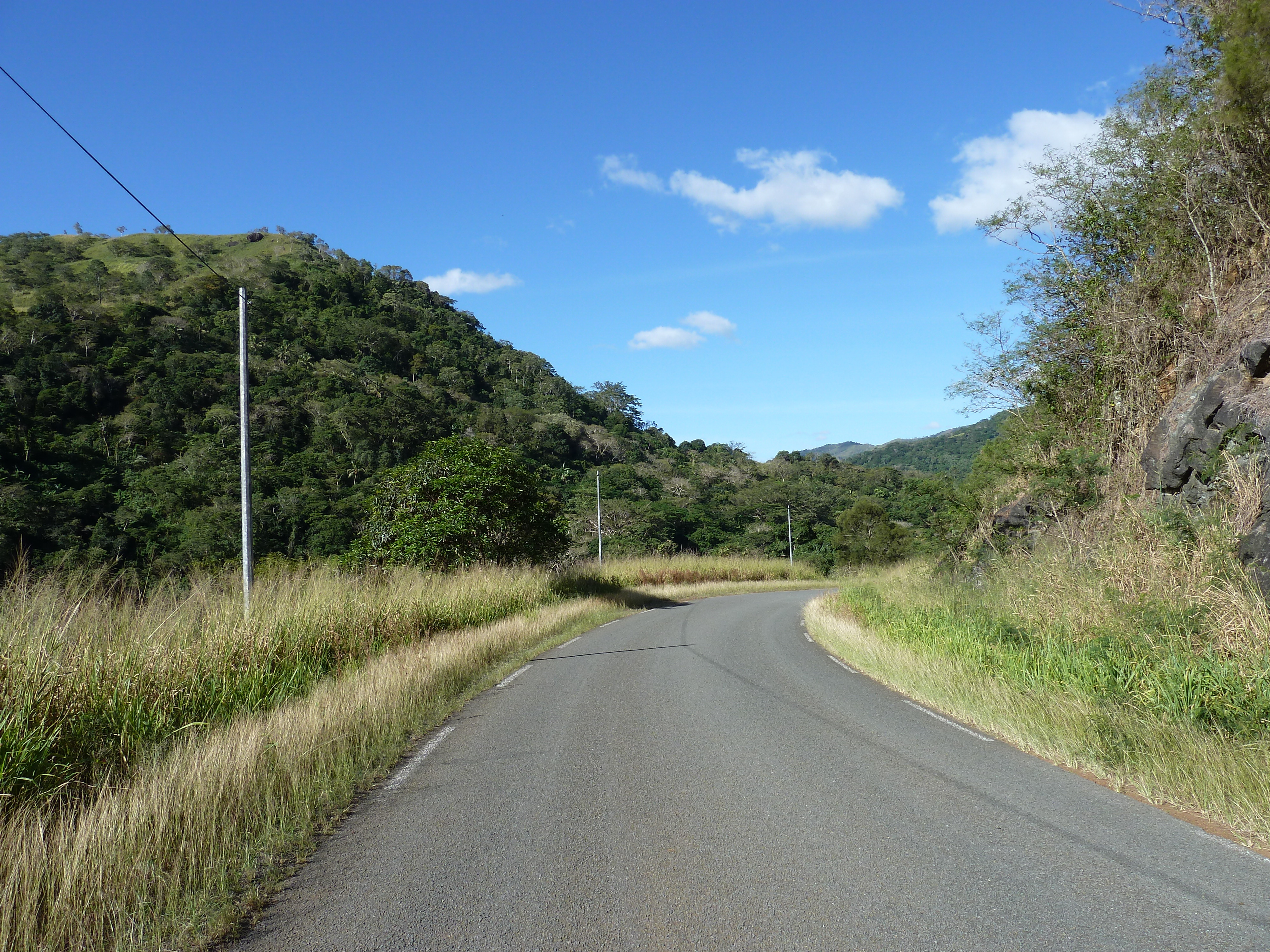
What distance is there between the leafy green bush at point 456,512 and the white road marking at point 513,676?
10.3 metres

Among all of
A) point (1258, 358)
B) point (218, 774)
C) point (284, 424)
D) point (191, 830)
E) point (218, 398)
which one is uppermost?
point (218, 398)

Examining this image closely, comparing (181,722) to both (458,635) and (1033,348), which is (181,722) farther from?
A: (1033,348)

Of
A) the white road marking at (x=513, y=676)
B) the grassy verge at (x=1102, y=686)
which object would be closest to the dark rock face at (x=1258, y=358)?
the grassy verge at (x=1102, y=686)

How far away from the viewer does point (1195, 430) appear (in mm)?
10320

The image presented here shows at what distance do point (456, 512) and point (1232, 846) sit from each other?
2058 centimetres

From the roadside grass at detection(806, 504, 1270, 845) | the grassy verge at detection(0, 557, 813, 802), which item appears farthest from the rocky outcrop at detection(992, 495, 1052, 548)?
the grassy verge at detection(0, 557, 813, 802)

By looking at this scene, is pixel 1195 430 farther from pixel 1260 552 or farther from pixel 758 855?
pixel 758 855

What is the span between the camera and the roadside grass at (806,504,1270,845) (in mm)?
5582

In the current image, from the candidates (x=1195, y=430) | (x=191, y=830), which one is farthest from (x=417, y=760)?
(x=1195, y=430)

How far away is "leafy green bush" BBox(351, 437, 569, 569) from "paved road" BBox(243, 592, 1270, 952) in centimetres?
1555

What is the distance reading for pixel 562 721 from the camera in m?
8.04

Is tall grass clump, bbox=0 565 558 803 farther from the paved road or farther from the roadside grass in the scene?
the roadside grass

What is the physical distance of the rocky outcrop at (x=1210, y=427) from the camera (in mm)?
9391

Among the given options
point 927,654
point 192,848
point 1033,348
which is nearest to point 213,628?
point 192,848
